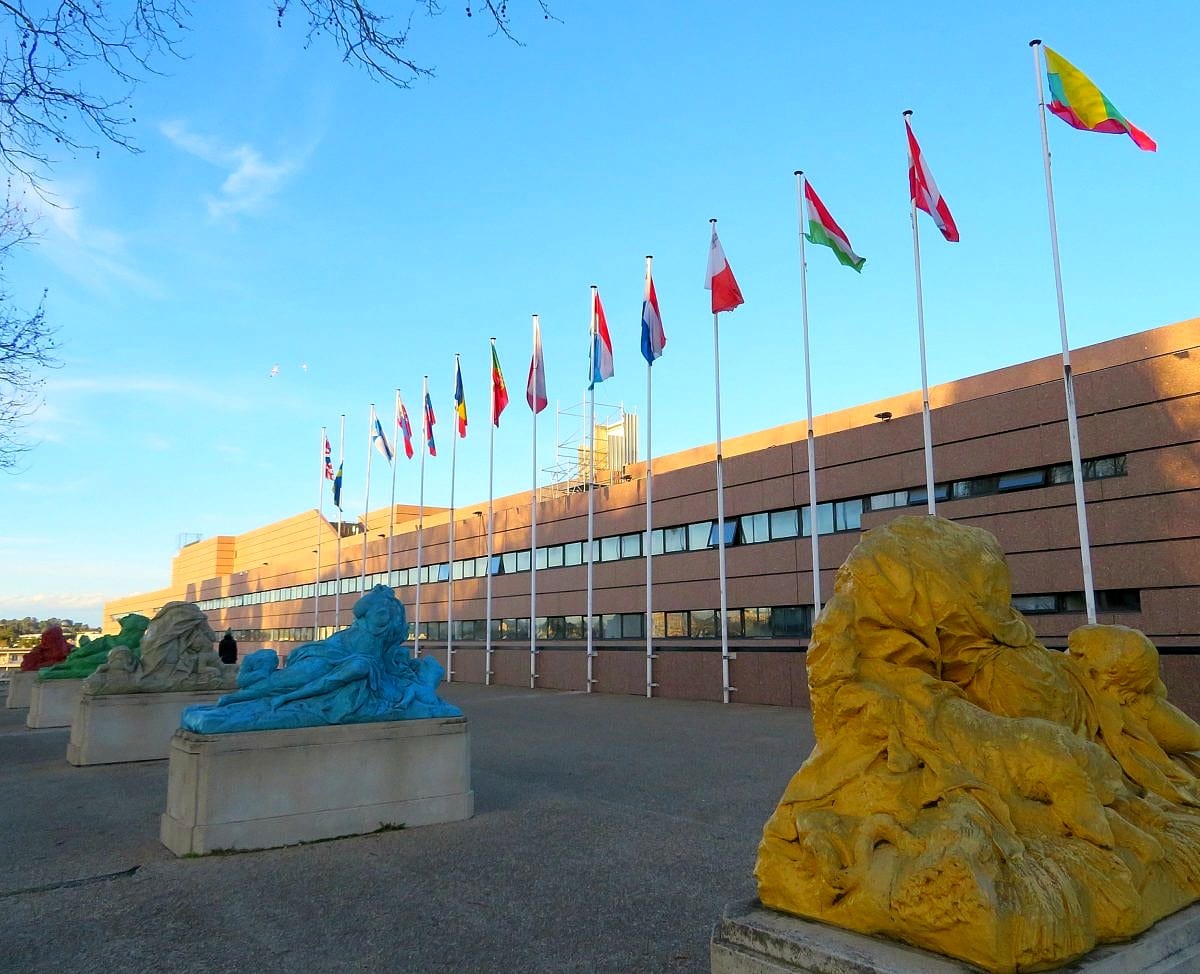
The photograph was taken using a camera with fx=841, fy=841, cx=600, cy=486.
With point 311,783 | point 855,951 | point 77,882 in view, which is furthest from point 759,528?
point 855,951

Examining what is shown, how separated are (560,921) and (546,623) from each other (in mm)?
22980

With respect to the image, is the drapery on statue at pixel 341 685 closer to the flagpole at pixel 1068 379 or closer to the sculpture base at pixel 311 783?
the sculpture base at pixel 311 783

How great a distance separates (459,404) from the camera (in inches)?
1029

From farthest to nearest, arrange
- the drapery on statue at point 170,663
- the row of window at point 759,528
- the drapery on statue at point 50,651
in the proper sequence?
the drapery on statue at point 50,651, the row of window at point 759,528, the drapery on statue at point 170,663

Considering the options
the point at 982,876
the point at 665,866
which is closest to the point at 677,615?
the point at 665,866

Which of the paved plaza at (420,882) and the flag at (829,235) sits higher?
the flag at (829,235)

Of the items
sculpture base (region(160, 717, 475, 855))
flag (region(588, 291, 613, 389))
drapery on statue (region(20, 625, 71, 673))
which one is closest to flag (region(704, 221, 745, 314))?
flag (region(588, 291, 613, 389))

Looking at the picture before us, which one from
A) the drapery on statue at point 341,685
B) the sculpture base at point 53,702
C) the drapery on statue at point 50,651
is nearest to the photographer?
the drapery on statue at point 341,685

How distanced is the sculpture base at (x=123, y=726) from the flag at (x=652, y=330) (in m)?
12.3

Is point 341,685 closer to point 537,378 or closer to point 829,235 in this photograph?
point 829,235

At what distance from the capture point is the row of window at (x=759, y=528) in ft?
52.8

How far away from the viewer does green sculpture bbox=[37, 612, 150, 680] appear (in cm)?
1702

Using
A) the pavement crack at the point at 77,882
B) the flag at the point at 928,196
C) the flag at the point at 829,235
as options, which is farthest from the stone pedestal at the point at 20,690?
the flag at the point at 928,196

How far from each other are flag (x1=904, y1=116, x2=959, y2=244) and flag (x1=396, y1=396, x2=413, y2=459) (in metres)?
18.2
